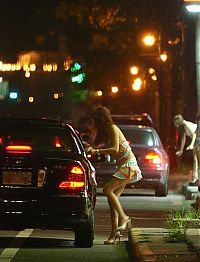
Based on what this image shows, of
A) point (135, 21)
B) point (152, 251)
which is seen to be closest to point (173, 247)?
point (152, 251)

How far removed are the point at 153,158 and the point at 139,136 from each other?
0.75 meters

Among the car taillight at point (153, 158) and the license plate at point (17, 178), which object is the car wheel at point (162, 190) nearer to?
the car taillight at point (153, 158)

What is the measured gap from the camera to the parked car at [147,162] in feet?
67.4

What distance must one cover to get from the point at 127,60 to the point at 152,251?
32997 mm

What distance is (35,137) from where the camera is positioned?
509 inches

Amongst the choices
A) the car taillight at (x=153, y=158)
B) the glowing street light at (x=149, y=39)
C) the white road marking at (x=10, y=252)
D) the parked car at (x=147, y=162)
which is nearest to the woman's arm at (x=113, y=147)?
the white road marking at (x=10, y=252)

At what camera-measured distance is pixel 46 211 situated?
11.5 m

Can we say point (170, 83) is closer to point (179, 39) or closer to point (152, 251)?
point (179, 39)

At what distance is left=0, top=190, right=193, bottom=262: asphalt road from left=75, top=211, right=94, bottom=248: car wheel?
103mm

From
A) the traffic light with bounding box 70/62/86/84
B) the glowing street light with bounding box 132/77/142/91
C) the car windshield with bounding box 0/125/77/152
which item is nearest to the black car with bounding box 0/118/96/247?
the car windshield with bounding box 0/125/77/152

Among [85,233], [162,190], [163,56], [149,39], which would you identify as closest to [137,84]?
[149,39]

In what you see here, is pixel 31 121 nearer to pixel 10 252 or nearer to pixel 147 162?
pixel 10 252

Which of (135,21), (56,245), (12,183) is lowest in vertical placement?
(56,245)

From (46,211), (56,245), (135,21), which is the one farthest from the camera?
(135,21)
